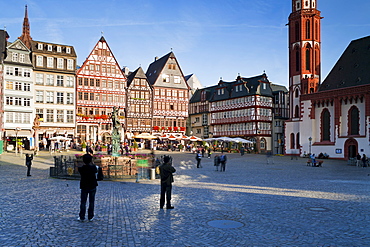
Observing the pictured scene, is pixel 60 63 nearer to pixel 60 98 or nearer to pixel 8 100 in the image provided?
pixel 60 98

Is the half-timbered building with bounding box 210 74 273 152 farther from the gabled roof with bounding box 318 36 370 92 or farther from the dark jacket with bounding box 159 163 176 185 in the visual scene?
the dark jacket with bounding box 159 163 176 185

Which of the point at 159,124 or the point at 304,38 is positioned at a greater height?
the point at 304,38

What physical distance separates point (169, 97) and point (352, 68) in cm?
3206

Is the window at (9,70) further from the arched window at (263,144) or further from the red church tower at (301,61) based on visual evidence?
the red church tower at (301,61)

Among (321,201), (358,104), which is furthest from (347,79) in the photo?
(321,201)

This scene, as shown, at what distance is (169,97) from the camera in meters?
67.6

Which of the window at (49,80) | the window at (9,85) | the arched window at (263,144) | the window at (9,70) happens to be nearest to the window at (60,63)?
the window at (49,80)

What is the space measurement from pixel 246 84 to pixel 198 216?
5773cm

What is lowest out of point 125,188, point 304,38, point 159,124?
point 125,188

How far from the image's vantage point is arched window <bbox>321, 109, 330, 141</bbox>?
49375 mm

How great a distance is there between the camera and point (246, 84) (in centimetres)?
6562

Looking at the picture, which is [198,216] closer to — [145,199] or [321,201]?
[145,199]

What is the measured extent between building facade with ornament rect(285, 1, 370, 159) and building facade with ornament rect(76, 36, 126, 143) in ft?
94.4

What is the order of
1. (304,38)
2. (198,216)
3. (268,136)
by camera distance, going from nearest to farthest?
1. (198,216)
2. (304,38)
3. (268,136)
